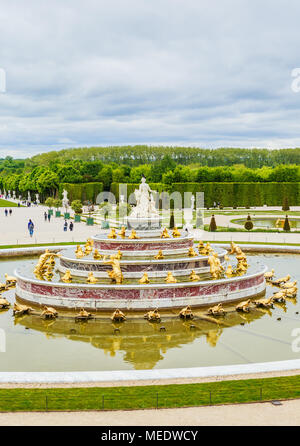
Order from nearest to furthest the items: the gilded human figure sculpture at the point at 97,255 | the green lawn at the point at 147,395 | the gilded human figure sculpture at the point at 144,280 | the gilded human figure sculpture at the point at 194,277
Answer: the green lawn at the point at 147,395 → the gilded human figure sculpture at the point at 144,280 → the gilded human figure sculpture at the point at 194,277 → the gilded human figure sculpture at the point at 97,255

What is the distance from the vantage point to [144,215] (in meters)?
26.5


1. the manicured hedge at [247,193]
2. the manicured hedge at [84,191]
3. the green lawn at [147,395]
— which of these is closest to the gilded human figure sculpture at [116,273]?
the green lawn at [147,395]

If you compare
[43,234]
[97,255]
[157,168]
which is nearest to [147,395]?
[97,255]

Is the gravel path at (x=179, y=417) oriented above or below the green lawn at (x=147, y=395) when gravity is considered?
below

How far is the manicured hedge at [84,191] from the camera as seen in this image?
335 ft

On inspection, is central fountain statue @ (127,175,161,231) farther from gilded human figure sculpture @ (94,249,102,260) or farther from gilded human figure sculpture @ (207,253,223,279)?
gilded human figure sculpture @ (207,253,223,279)

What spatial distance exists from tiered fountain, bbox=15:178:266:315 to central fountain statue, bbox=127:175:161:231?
6 cm

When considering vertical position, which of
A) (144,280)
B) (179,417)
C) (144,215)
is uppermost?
(144,215)

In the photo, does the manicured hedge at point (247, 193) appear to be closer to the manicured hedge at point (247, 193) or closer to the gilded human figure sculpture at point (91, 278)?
the manicured hedge at point (247, 193)

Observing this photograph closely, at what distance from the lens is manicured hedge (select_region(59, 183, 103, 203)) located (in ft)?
335

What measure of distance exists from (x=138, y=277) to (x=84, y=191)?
8449 cm

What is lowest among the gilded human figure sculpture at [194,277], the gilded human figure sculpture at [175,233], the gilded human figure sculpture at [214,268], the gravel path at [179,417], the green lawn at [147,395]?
the gravel path at [179,417]

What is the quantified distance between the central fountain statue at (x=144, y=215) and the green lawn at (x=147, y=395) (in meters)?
15.2

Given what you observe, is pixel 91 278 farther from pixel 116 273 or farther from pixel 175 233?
pixel 175 233
